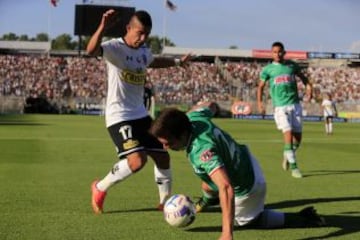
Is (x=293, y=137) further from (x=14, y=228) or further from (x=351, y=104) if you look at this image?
(x=351, y=104)

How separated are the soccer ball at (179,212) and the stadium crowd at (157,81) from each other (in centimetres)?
5012

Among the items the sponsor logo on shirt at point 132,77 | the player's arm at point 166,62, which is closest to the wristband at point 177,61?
the player's arm at point 166,62

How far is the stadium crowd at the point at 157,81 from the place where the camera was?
195 feet

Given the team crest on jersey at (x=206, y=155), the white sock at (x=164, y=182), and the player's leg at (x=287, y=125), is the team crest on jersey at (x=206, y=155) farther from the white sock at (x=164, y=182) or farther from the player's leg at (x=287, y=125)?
the player's leg at (x=287, y=125)

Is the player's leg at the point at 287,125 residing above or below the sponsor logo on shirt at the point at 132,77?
below

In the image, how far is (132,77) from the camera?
293 inches

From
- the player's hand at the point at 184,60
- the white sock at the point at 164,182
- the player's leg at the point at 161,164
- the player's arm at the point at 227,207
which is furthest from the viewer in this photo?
the player's hand at the point at 184,60

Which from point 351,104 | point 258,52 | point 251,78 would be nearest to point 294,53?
point 258,52

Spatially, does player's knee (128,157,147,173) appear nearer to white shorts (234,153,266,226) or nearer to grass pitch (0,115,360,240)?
grass pitch (0,115,360,240)

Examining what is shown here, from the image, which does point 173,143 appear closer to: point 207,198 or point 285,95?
point 207,198

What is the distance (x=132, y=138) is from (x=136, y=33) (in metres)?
1.25

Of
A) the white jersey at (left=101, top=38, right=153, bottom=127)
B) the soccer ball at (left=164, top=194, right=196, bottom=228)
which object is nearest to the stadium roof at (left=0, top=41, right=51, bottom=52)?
the white jersey at (left=101, top=38, right=153, bottom=127)

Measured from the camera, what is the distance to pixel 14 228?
6215 mm

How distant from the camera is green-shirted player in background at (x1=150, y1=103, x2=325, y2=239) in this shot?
16.8 feet
